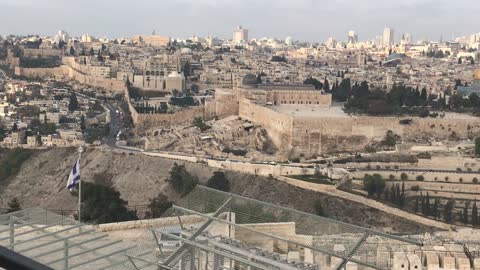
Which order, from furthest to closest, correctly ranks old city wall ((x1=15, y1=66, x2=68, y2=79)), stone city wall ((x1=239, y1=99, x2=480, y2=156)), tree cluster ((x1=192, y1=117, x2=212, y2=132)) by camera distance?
1. old city wall ((x1=15, y1=66, x2=68, y2=79))
2. tree cluster ((x1=192, y1=117, x2=212, y2=132))
3. stone city wall ((x1=239, y1=99, x2=480, y2=156))

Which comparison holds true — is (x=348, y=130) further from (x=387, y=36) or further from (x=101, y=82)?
(x=387, y=36)

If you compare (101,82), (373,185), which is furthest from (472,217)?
(101,82)

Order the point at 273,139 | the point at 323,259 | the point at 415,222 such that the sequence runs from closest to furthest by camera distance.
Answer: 1. the point at 323,259
2. the point at 415,222
3. the point at 273,139

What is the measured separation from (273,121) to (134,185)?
588 cm

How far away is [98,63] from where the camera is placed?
137 feet

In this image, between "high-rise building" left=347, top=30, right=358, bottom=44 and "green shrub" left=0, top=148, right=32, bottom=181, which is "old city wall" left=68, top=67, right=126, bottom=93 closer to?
"green shrub" left=0, top=148, right=32, bottom=181

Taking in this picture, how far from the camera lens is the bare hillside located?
50.2 feet

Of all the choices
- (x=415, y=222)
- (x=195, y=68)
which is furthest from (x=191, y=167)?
(x=195, y=68)

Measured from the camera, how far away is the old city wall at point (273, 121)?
21278 millimetres

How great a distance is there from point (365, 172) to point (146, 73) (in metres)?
22.9

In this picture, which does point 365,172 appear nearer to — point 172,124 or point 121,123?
point 172,124

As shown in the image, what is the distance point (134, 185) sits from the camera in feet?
62.2

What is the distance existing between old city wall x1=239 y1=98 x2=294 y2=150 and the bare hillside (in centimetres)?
365

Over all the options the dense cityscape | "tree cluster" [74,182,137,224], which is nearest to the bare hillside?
the dense cityscape
